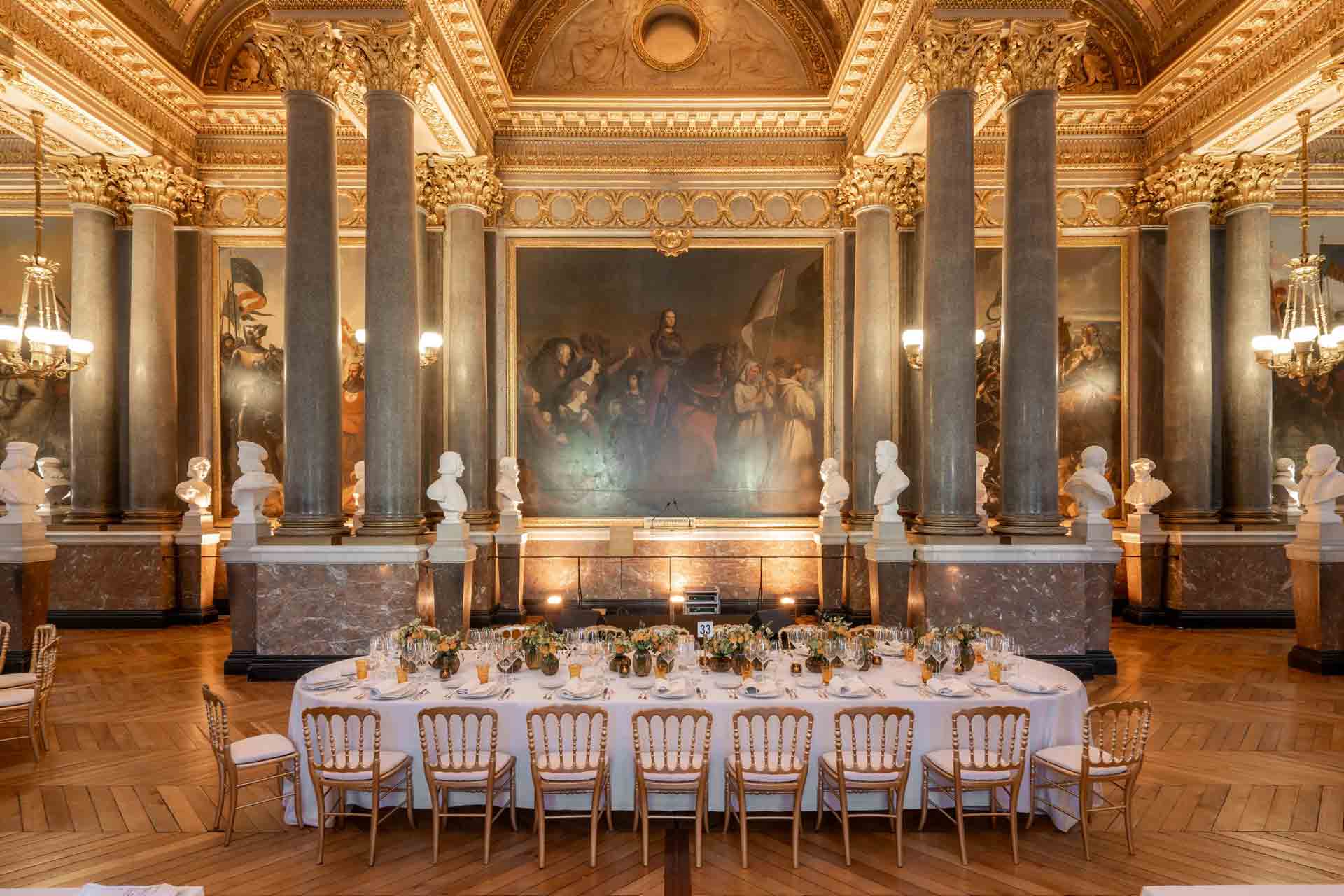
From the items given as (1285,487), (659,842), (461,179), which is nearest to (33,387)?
(461,179)

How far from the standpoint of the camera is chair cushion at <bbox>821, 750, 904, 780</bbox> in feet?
16.4

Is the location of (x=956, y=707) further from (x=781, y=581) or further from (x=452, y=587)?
(x=781, y=581)

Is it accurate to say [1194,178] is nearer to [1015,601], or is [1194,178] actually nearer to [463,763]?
[1015,601]

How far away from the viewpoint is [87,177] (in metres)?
12.4

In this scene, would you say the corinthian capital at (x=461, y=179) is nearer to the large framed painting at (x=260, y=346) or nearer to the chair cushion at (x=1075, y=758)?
the large framed painting at (x=260, y=346)

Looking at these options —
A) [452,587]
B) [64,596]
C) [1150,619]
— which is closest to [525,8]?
[452,587]

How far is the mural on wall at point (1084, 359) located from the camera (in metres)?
13.3

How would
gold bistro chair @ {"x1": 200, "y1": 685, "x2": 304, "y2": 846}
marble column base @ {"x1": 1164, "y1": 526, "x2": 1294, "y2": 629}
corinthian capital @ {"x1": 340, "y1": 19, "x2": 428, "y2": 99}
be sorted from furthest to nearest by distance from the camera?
marble column base @ {"x1": 1164, "y1": 526, "x2": 1294, "y2": 629} → corinthian capital @ {"x1": 340, "y1": 19, "x2": 428, "y2": 99} → gold bistro chair @ {"x1": 200, "y1": 685, "x2": 304, "y2": 846}

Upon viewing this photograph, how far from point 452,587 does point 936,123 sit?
26.6 ft

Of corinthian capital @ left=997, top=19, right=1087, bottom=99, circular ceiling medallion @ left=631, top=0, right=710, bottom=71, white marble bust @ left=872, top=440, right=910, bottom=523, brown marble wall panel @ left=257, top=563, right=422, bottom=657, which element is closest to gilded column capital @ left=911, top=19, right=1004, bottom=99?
corinthian capital @ left=997, top=19, right=1087, bottom=99

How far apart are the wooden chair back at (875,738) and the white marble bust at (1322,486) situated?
7.40 m

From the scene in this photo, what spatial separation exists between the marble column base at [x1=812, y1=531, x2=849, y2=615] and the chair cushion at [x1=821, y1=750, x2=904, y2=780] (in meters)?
7.45

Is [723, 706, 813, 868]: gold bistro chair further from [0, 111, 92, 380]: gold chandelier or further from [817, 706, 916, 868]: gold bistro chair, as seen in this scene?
[0, 111, 92, 380]: gold chandelier

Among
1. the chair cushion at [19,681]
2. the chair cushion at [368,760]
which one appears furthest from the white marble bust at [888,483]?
the chair cushion at [19,681]
